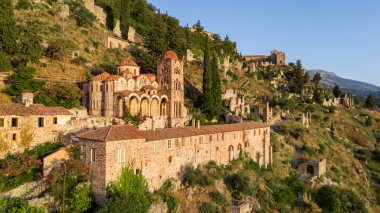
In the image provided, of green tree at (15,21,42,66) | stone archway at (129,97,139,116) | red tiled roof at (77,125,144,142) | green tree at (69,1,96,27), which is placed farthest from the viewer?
green tree at (69,1,96,27)

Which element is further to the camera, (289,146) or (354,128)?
(354,128)

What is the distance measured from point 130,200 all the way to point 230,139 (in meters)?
17.5

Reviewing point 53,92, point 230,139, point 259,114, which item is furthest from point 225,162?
point 259,114

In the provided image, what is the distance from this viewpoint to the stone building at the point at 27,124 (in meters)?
26.9

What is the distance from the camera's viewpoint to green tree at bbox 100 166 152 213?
886 inches

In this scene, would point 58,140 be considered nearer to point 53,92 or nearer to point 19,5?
point 53,92

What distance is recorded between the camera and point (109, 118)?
3503 cm

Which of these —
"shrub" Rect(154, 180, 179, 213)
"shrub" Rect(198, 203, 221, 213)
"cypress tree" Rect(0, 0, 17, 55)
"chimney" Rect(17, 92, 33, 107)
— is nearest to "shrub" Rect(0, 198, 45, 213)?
"shrub" Rect(154, 180, 179, 213)

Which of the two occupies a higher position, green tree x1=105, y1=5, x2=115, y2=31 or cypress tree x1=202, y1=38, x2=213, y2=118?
green tree x1=105, y1=5, x2=115, y2=31

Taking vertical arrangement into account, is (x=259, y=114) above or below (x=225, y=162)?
above

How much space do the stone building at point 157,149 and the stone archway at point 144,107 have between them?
26.6 feet

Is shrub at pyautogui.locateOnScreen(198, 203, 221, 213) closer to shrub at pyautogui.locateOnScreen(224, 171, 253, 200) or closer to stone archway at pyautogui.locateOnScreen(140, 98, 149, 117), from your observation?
shrub at pyautogui.locateOnScreen(224, 171, 253, 200)

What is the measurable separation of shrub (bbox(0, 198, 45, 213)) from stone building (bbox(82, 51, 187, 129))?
15499 mm

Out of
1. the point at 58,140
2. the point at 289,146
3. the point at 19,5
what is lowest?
the point at 289,146
